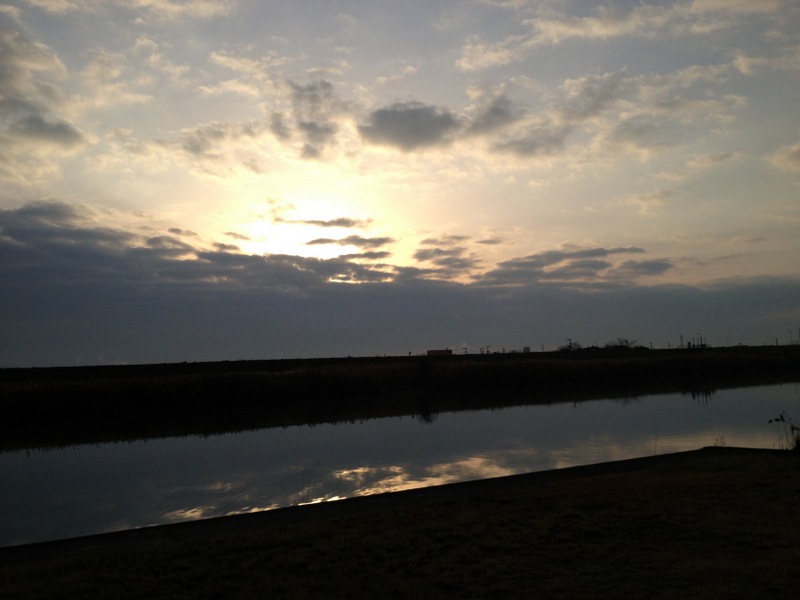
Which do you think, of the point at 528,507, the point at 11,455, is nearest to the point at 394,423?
the point at 11,455

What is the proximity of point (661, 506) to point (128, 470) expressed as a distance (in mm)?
13768

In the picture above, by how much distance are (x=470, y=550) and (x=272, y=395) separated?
96.8 feet

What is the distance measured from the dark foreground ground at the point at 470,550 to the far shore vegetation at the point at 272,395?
16.9m

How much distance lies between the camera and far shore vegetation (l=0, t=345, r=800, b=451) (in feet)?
90.0

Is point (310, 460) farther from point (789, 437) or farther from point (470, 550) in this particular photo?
point (789, 437)

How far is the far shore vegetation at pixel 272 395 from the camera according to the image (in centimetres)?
2744

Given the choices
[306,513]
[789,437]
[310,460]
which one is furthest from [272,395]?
[306,513]

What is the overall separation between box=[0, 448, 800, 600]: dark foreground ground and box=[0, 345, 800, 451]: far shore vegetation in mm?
16909

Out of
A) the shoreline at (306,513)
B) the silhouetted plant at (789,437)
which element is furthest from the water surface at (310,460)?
the shoreline at (306,513)

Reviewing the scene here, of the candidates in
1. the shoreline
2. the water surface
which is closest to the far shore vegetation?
the water surface

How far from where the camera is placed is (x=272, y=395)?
36.0 m

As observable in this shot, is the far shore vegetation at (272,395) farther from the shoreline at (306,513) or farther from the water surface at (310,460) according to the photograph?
the shoreline at (306,513)

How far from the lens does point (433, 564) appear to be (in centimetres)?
708

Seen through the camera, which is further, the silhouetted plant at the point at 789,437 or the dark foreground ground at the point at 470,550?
the silhouetted plant at the point at 789,437
